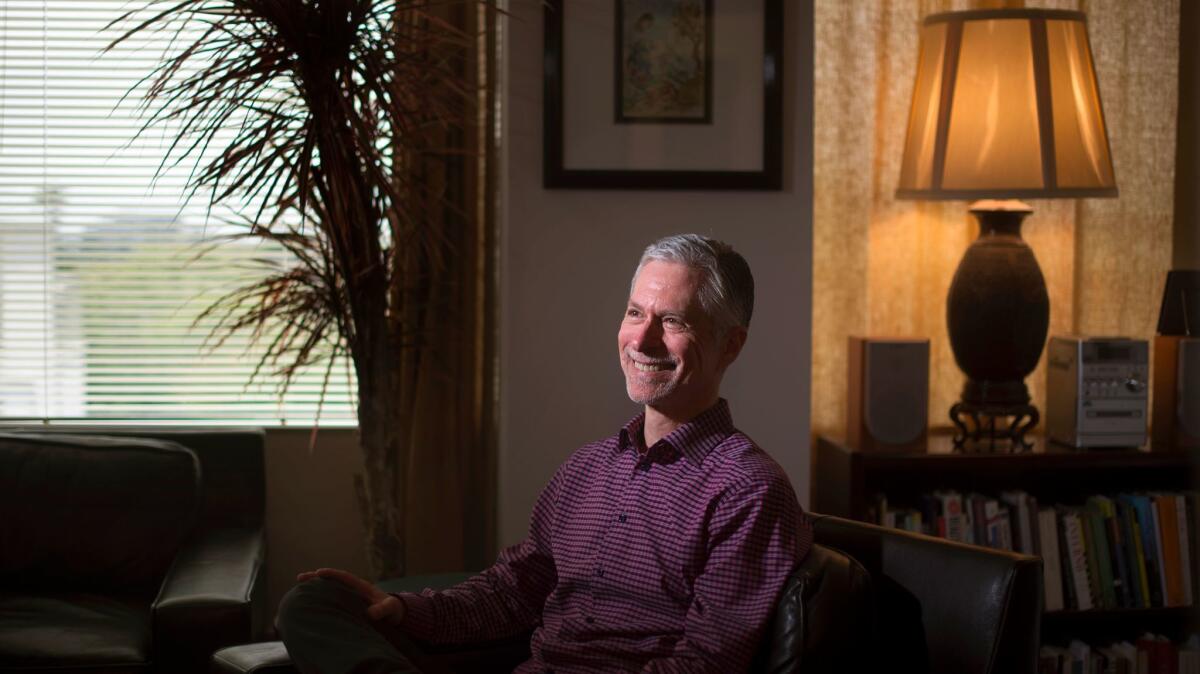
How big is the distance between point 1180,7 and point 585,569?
104 inches

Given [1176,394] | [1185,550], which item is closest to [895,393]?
[1176,394]

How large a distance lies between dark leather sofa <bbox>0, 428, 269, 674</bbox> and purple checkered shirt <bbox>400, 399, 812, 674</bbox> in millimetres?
784

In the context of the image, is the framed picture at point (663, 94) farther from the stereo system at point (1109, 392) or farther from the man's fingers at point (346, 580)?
the man's fingers at point (346, 580)

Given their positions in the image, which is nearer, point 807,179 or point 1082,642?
point 807,179

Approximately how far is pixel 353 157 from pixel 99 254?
1.17 metres

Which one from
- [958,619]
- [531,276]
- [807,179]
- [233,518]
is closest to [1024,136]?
[807,179]

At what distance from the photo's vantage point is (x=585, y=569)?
5.96ft

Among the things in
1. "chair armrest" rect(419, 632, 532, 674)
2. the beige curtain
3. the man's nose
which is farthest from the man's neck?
the beige curtain

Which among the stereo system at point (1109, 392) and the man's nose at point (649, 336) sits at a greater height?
the man's nose at point (649, 336)

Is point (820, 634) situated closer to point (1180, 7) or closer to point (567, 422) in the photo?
point (567, 422)

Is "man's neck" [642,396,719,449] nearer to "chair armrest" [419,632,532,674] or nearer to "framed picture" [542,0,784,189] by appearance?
"chair armrest" [419,632,532,674]

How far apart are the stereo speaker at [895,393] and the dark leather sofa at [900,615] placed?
114 centimetres

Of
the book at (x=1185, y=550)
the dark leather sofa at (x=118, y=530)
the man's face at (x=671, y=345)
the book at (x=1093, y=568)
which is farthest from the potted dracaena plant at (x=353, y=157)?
the book at (x=1185, y=550)

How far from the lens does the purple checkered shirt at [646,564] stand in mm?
1595
